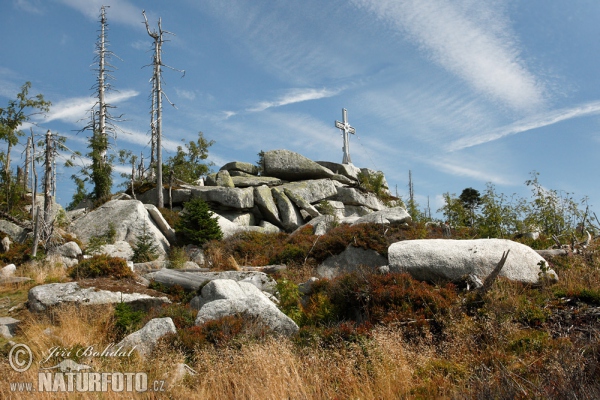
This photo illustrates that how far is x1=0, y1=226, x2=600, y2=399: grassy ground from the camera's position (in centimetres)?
581

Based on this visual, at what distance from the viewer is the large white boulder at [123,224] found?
20.9 metres

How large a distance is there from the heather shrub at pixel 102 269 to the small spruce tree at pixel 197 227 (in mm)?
6321

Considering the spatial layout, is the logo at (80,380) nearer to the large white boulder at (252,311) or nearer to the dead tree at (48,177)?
the large white boulder at (252,311)

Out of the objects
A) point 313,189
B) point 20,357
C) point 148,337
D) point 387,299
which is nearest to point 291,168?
point 313,189

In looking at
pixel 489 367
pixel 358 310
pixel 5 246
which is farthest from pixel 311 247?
pixel 5 246

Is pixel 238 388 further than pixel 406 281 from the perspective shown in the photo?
No

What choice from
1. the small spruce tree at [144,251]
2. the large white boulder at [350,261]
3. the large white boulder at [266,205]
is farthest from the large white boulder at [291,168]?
the large white boulder at [350,261]

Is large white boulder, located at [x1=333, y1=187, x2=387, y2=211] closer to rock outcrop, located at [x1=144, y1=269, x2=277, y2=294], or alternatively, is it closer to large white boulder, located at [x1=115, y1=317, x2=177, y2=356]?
rock outcrop, located at [x1=144, y1=269, x2=277, y2=294]

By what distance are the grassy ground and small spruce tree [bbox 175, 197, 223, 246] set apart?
903 centimetres

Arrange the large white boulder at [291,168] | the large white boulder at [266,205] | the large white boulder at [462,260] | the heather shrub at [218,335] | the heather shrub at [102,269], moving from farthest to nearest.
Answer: the large white boulder at [291,168], the large white boulder at [266,205], the heather shrub at [102,269], the large white boulder at [462,260], the heather shrub at [218,335]

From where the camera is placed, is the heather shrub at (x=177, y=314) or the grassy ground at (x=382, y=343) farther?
the heather shrub at (x=177, y=314)

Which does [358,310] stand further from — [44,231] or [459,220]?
[44,231]

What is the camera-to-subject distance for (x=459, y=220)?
68.5 ft

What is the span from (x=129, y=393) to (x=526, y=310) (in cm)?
696
